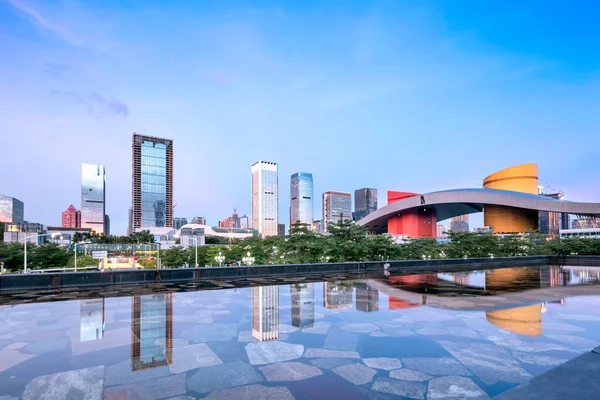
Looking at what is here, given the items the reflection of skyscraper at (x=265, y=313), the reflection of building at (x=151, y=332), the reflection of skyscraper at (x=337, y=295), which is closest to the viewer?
the reflection of building at (x=151, y=332)

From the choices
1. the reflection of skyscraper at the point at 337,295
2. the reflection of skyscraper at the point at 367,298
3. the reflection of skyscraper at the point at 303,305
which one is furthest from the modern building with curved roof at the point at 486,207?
the reflection of skyscraper at the point at 303,305

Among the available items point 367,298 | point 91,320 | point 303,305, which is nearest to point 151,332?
point 91,320

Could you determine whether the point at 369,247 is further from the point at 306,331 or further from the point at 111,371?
the point at 111,371

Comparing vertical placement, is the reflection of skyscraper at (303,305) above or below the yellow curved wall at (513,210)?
below

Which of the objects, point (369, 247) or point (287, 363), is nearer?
point (287, 363)

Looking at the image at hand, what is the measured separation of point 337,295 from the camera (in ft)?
36.2

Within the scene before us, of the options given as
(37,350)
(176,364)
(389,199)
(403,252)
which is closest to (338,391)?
(176,364)

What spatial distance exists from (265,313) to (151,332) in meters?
2.65

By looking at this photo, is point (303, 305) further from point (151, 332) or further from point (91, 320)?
point (91, 320)

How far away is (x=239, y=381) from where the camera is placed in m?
4.31

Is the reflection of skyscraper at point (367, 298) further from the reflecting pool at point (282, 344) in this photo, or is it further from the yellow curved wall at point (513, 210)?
the yellow curved wall at point (513, 210)

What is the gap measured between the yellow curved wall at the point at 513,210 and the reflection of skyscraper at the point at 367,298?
311 feet

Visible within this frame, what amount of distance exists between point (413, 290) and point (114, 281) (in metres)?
11.1

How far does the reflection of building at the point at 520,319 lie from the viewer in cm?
671
